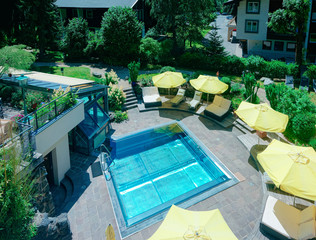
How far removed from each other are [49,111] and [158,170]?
6.77 metres

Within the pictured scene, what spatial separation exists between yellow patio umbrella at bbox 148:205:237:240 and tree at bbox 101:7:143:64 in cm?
2257

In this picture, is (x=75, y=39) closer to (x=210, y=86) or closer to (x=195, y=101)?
(x=195, y=101)

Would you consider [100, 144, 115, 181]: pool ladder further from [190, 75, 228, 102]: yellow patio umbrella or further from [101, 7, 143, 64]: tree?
[101, 7, 143, 64]: tree

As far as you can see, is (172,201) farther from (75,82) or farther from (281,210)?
(75,82)

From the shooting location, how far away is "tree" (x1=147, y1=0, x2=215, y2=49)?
31250 mm

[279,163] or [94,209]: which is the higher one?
[279,163]

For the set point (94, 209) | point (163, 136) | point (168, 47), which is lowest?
point (94, 209)

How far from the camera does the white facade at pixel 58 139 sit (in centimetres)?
1234

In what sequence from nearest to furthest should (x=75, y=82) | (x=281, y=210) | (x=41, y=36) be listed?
1. (x=281, y=210)
2. (x=75, y=82)
3. (x=41, y=36)

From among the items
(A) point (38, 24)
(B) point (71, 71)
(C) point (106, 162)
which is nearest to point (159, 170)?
(C) point (106, 162)

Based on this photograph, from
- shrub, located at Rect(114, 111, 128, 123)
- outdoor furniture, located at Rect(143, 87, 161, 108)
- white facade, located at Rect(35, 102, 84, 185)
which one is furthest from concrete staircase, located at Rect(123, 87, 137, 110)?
white facade, located at Rect(35, 102, 84, 185)

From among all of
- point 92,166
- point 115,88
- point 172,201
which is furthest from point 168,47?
point 172,201

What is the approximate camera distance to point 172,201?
13039mm

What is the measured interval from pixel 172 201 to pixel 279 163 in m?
5.11
